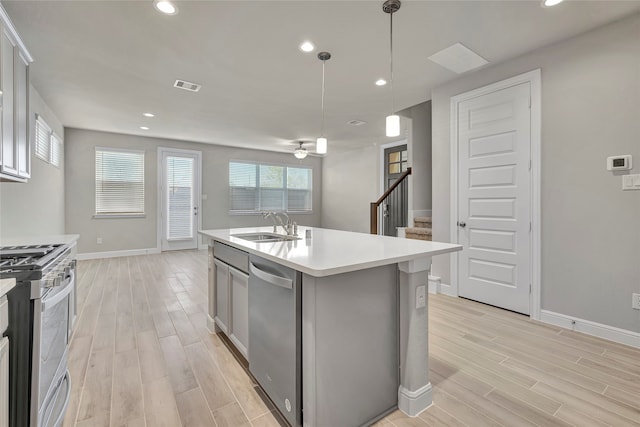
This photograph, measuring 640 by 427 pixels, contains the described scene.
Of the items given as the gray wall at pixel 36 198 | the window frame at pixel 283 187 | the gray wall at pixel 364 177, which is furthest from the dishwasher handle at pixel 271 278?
the window frame at pixel 283 187

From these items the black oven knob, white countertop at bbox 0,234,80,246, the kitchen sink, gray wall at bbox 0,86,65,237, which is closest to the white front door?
the kitchen sink

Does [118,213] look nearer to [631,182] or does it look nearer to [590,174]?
[590,174]

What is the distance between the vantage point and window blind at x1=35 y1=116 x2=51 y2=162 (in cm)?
382

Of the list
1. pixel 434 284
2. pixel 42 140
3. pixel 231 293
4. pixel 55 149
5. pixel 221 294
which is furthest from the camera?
pixel 55 149

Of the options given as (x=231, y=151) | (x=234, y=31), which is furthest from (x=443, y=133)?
(x=231, y=151)

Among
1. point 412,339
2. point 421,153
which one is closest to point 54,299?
point 412,339

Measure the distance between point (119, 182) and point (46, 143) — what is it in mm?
1956

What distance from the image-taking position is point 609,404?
169 centimetres

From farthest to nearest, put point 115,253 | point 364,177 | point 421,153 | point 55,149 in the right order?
point 364,177, point 115,253, point 55,149, point 421,153

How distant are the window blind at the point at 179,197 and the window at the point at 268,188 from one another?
3.28ft

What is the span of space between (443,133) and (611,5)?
170 cm

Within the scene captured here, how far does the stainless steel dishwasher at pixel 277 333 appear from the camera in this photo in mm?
1443

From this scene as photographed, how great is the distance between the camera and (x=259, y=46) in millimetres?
2752

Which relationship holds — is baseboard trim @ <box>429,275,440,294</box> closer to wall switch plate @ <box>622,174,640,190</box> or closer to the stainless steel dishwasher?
wall switch plate @ <box>622,174,640,190</box>
